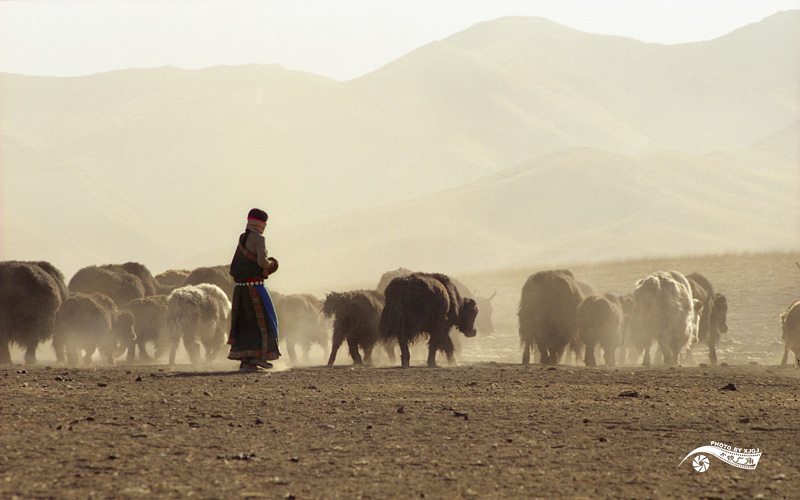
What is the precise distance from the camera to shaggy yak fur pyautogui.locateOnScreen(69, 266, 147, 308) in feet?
66.6

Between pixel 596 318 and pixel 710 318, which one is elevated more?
pixel 596 318

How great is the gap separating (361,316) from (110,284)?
7.05 meters

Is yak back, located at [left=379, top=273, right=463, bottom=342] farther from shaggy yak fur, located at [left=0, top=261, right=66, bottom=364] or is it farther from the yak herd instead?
shaggy yak fur, located at [left=0, top=261, right=66, bottom=364]

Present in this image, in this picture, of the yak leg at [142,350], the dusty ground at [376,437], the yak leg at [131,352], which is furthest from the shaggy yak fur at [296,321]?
the dusty ground at [376,437]

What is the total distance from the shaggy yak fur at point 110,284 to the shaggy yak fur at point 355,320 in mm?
6088

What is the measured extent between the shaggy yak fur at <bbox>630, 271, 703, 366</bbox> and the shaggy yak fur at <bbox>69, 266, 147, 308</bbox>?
11048 mm

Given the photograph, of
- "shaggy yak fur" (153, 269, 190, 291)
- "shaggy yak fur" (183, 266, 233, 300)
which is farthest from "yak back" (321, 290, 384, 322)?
"shaggy yak fur" (153, 269, 190, 291)

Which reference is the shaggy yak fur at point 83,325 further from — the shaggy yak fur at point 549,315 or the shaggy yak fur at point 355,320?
the shaggy yak fur at point 549,315

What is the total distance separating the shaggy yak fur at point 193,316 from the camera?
16422mm

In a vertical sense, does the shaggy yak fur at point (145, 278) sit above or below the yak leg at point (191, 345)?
above

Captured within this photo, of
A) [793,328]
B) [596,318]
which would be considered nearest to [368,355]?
[596,318]

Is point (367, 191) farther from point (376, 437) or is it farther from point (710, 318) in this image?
point (376, 437)

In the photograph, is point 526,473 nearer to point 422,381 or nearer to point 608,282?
point 422,381

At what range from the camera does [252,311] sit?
13.2m
